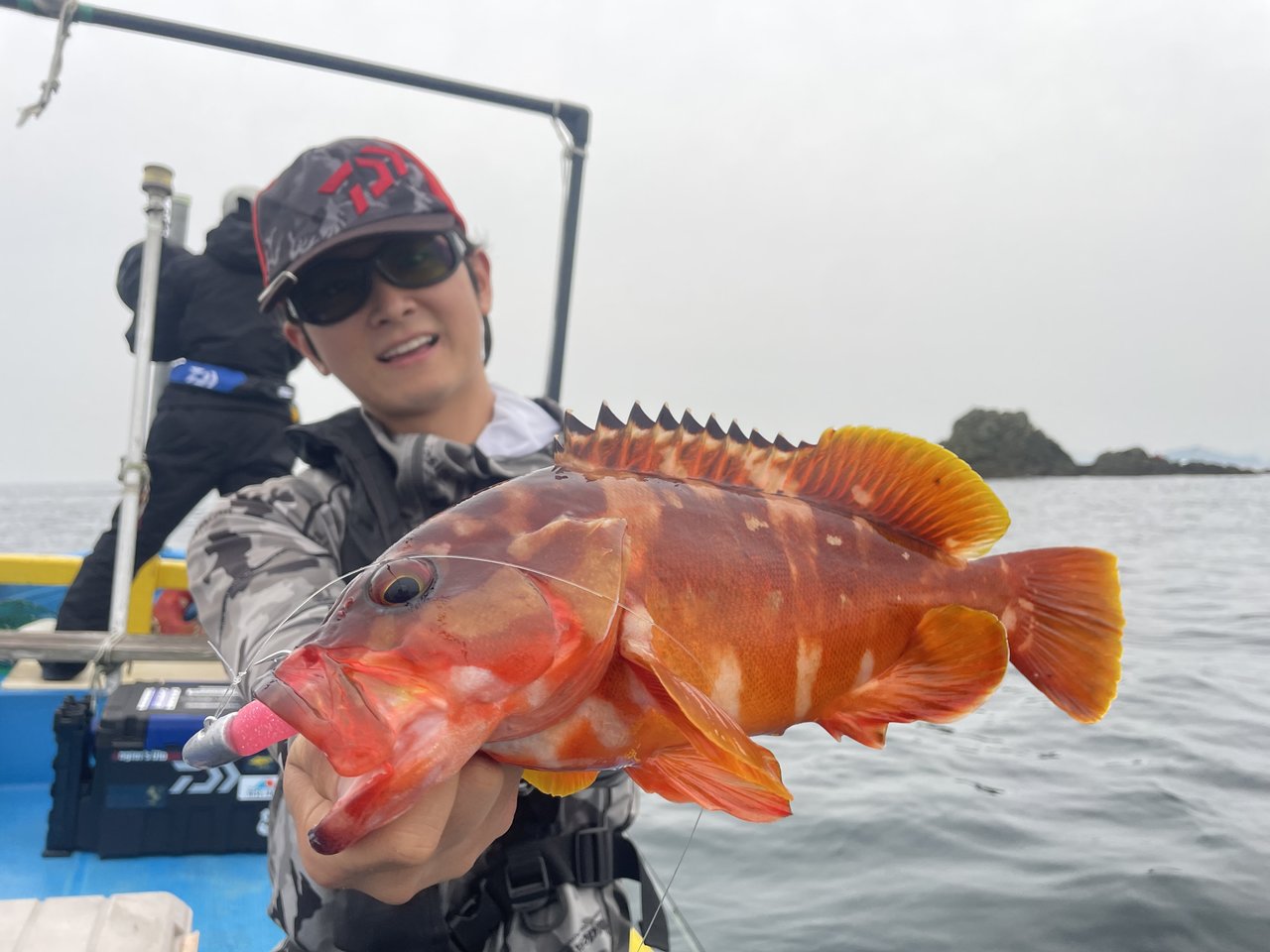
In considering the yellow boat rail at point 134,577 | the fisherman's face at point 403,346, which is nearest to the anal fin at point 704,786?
the fisherman's face at point 403,346

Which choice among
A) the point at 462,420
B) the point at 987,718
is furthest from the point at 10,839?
the point at 987,718

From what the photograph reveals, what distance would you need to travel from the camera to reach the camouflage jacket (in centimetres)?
186

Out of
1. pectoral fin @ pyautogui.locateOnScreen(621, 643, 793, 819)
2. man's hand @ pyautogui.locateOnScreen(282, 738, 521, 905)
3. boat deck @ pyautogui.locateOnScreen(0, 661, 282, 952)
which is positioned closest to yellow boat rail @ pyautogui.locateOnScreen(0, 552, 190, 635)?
boat deck @ pyautogui.locateOnScreen(0, 661, 282, 952)

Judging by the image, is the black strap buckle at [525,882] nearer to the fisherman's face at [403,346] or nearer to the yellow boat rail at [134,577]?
the fisherman's face at [403,346]

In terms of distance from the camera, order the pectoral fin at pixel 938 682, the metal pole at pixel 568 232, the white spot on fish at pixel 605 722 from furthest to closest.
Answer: the metal pole at pixel 568 232
the pectoral fin at pixel 938 682
the white spot on fish at pixel 605 722

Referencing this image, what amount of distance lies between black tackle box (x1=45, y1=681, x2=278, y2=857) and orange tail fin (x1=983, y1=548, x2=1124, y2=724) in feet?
10.4

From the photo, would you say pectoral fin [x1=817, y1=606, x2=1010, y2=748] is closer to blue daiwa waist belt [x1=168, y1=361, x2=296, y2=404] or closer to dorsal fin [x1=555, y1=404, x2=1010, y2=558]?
dorsal fin [x1=555, y1=404, x2=1010, y2=558]

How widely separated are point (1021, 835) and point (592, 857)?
3526mm

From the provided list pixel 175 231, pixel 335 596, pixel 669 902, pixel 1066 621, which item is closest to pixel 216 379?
pixel 175 231

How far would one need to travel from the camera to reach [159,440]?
470 centimetres

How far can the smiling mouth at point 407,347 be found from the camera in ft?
7.89

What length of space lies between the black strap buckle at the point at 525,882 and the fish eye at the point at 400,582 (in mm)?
1165

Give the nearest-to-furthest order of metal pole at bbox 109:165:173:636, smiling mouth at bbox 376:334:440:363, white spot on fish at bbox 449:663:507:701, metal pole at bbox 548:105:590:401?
white spot on fish at bbox 449:663:507:701
smiling mouth at bbox 376:334:440:363
metal pole at bbox 109:165:173:636
metal pole at bbox 548:105:590:401

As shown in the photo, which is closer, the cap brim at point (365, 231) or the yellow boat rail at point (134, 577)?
the cap brim at point (365, 231)
